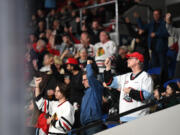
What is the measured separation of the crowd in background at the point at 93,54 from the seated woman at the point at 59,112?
9 centimetres

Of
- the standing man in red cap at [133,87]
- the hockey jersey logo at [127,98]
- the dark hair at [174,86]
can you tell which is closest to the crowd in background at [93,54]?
the dark hair at [174,86]

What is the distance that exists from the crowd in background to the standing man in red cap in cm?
14

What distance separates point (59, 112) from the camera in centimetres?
291

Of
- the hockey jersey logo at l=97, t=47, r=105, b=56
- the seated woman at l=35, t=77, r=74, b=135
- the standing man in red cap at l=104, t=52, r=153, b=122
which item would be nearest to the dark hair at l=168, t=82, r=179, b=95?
the standing man in red cap at l=104, t=52, r=153, b=122

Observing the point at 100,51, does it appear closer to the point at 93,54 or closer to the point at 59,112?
the point at 93,54

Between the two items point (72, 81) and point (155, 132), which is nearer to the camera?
point (155, 132)

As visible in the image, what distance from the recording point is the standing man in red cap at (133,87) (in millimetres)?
3061

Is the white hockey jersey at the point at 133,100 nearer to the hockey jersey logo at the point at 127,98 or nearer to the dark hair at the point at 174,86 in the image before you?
the hockey jersey logo at the point at 127,98

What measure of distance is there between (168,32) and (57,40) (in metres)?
2.57

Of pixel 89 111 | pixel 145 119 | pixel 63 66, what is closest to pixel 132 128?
pixel 145 119

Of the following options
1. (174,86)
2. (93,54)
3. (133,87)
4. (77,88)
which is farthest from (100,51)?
(133,87)

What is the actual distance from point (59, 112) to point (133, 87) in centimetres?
83

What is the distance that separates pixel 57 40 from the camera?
6.78 m

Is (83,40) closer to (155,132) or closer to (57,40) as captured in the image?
(57,40)
